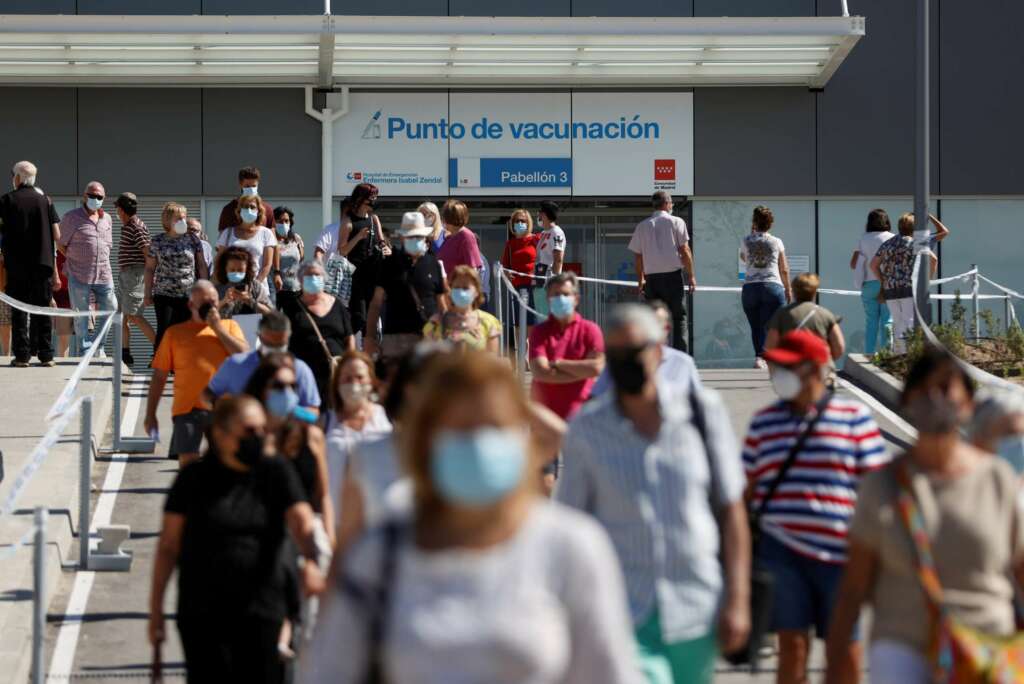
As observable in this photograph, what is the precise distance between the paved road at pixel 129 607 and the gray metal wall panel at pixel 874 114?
10866 mm

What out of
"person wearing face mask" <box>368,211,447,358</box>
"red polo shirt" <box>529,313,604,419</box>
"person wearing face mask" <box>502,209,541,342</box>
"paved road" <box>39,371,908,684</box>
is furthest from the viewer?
"person wearing face mask" <box>502,209,541,342</box>

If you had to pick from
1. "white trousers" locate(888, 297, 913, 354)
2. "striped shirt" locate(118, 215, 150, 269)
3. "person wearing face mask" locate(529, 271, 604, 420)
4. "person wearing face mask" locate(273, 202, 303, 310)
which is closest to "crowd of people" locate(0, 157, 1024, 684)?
"person wearing face mask" locate(529, 271, 604, 420)

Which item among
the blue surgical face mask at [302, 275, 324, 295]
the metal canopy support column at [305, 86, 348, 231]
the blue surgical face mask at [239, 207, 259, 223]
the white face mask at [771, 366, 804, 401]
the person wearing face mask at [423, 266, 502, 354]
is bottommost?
the white face mask at [771, 366, 804, 401]

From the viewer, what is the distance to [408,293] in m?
12.0

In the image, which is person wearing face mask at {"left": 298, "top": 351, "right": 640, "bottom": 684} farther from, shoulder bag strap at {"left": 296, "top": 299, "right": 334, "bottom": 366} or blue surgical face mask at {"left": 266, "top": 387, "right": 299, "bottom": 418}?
shoulder bag strap at {"left": 296, "top": 299, "right": 334, "bottom": 366}

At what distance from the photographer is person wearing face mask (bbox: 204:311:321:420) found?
8.80 metres

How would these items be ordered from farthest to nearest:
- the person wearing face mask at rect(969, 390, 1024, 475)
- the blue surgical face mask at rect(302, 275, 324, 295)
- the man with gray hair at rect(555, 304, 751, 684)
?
the blue surgical face mask at rect(302, 275, 324, 295)
the person wearing face mask at rect(969, 390, 1024, 475)
the man with gray hair at rect(555, 304, 751, 684)

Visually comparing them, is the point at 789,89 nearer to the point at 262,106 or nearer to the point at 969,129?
the point at 969,129

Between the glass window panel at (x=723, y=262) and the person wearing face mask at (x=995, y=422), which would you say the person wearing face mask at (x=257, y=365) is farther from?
the glass window panel at (x=723, y=262)

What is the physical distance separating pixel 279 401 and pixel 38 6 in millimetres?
17261

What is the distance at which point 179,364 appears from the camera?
10.4 metres

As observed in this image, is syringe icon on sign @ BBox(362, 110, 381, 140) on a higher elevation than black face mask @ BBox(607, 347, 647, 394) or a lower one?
higher

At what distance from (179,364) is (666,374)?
11.2ft

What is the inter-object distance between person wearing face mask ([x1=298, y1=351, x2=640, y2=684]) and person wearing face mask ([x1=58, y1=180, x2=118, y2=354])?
13.6m
